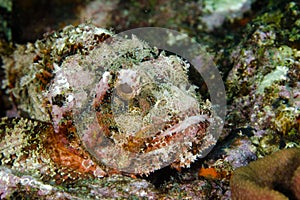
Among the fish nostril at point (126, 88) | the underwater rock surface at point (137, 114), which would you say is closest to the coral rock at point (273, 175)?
the underwater rock surface at point (137, 114)

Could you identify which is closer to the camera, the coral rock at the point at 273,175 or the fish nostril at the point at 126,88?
the coral rock at the point at 273,175

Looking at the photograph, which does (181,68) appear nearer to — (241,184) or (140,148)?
(140,148)

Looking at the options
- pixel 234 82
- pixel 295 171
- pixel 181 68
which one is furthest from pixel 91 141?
pixel 234 82

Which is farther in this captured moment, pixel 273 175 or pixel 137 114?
pixel 137 114

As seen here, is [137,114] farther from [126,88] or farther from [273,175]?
[273,175]

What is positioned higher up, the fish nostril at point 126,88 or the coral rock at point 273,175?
the fish nostril at point 126,88

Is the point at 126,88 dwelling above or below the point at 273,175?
above

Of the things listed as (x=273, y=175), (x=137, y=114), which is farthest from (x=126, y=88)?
(x=273, y=175)

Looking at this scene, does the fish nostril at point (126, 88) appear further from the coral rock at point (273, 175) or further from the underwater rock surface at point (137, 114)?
the coral rock at point (273, 175)

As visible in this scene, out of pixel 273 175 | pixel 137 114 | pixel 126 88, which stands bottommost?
pixel 273 175

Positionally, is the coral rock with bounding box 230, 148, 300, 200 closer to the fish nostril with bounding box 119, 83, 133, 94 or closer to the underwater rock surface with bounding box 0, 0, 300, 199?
the underwater rock surface with bounding box 0, 0, 300, 199

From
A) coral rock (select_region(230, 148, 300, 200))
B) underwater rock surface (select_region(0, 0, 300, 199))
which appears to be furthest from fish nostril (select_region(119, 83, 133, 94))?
coral rock (select_region(230, 148, 300, 200))
